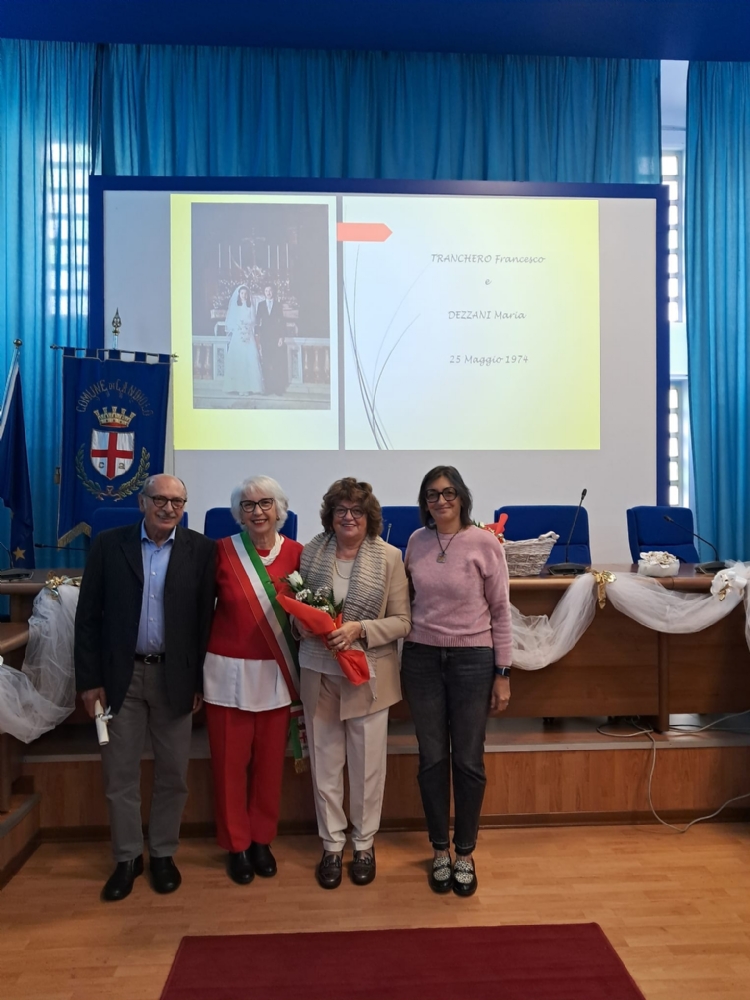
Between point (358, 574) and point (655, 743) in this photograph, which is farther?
point (655, 743)

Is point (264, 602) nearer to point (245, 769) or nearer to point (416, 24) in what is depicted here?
point (245, 769)

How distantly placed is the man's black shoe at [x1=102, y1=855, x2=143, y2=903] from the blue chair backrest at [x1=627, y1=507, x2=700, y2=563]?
9.00 feet

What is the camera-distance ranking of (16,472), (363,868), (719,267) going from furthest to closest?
(719,267) → (16,472) → (363,868)

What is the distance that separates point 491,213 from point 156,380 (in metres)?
2.48

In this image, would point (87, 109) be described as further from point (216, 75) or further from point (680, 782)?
point (680, 782)

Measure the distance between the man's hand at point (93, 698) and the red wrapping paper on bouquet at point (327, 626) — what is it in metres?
0.61

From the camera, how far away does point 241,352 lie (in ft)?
17.0

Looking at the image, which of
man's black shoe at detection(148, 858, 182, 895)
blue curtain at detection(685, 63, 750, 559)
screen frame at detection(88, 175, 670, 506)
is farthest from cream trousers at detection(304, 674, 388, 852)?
blue curtain at detection(685, 63, 750, 559)

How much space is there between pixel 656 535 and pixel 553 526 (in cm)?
55

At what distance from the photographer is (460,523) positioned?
8.06 ft

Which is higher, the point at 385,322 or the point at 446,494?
the point at 385,322

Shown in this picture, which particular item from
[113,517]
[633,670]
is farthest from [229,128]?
[633,670]

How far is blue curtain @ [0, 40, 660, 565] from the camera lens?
5.70 metres

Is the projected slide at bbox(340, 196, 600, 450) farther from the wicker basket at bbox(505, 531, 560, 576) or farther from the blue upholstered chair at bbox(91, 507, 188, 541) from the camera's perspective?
the wicker basket at bbox(505, 531, 560, 576)
